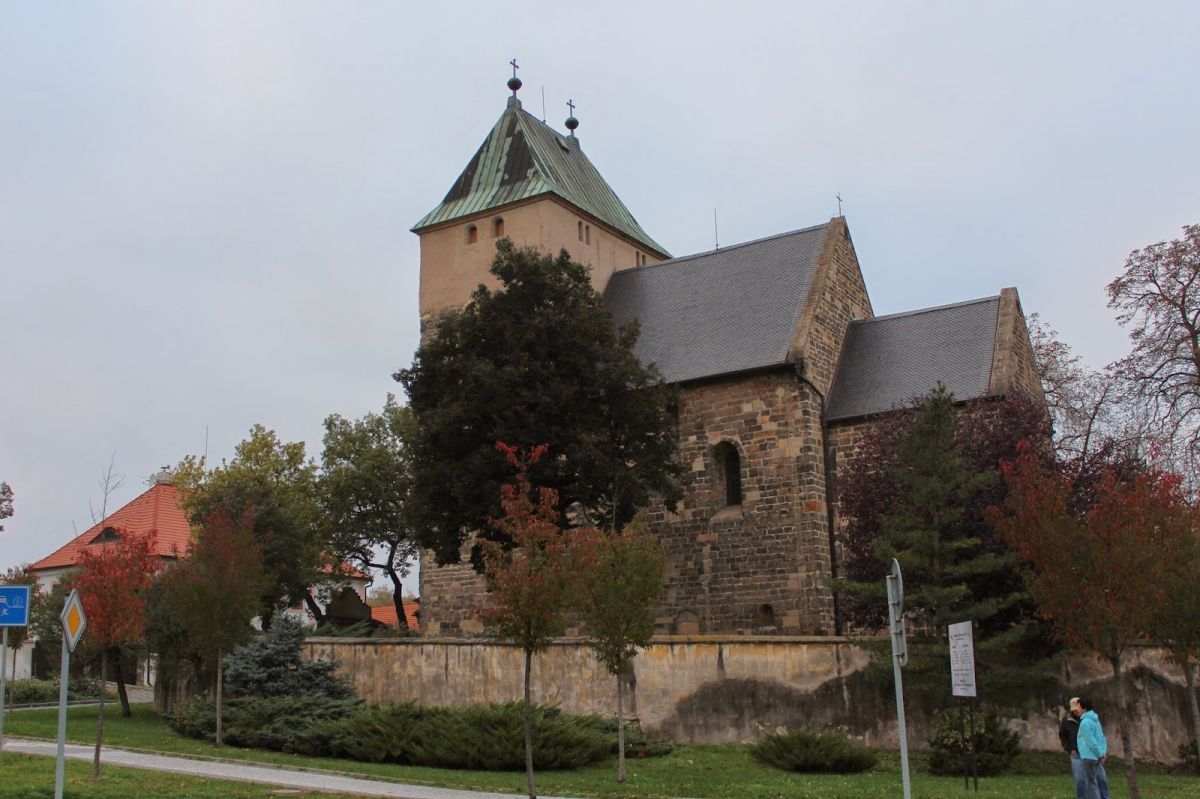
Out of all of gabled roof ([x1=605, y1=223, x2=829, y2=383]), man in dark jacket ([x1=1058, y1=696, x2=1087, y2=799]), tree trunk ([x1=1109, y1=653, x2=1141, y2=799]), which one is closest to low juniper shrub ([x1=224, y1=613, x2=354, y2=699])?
gabled roof ([x1=605, y1=223, x2=829, y2=383])

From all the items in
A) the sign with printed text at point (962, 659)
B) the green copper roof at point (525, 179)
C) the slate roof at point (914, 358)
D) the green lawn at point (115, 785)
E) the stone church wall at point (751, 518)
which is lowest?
the green lawn at point (115, 785)

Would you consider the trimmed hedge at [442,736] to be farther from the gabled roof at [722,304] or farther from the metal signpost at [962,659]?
the gabled roof at [722,304]

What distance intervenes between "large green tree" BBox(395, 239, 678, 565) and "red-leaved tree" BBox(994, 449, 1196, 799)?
10.4 m

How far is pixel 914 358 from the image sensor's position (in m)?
28.4

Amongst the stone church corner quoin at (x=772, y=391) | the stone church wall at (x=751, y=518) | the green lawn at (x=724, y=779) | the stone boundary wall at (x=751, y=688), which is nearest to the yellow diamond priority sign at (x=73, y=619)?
the green lawn at (x=724, y=779)

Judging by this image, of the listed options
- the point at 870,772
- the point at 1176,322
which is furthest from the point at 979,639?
the point at 1176,322

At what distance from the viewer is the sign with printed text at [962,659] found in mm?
13414

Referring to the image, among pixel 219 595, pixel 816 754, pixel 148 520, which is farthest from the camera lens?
pixel 148 520

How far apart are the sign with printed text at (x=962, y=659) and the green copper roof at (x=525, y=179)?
74.9ft

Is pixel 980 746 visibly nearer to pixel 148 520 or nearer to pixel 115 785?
pixel 115 785

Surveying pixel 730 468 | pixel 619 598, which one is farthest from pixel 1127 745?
pixel 730 468

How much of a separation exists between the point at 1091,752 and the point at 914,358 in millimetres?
16876

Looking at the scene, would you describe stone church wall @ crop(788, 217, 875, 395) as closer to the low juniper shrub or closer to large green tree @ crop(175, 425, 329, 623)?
the low juniper shrub

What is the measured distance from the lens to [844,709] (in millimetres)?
19391
